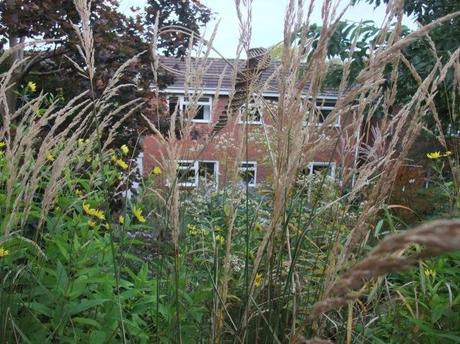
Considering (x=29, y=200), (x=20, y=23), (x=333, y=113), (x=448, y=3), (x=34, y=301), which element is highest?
(x=448, y=3)

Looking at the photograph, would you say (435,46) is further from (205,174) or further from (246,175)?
(246,175)

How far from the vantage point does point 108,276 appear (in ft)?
5.56

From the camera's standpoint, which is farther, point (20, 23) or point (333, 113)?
point (20, 23)

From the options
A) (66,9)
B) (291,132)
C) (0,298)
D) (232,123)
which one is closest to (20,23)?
(66,9)

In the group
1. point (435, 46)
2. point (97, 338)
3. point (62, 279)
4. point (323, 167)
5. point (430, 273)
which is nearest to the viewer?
point (97, 338)

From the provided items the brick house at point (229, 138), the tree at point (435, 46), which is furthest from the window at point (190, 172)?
the tree at point (435, 46)

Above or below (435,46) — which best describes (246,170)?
below

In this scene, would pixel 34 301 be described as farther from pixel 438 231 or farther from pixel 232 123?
pixel 438 231

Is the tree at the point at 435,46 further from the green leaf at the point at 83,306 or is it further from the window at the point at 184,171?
the green leaf at the point at 83,306

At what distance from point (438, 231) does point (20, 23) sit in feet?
16.1

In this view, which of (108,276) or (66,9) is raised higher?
(66,9)

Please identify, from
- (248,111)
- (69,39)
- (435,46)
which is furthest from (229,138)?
(435,46)

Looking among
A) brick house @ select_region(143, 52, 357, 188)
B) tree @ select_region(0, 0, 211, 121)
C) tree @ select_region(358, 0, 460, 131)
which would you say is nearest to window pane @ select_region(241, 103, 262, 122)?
brick house @ select_region(143, 52, 357, 188)

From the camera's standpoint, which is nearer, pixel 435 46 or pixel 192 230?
pixel 192 230
